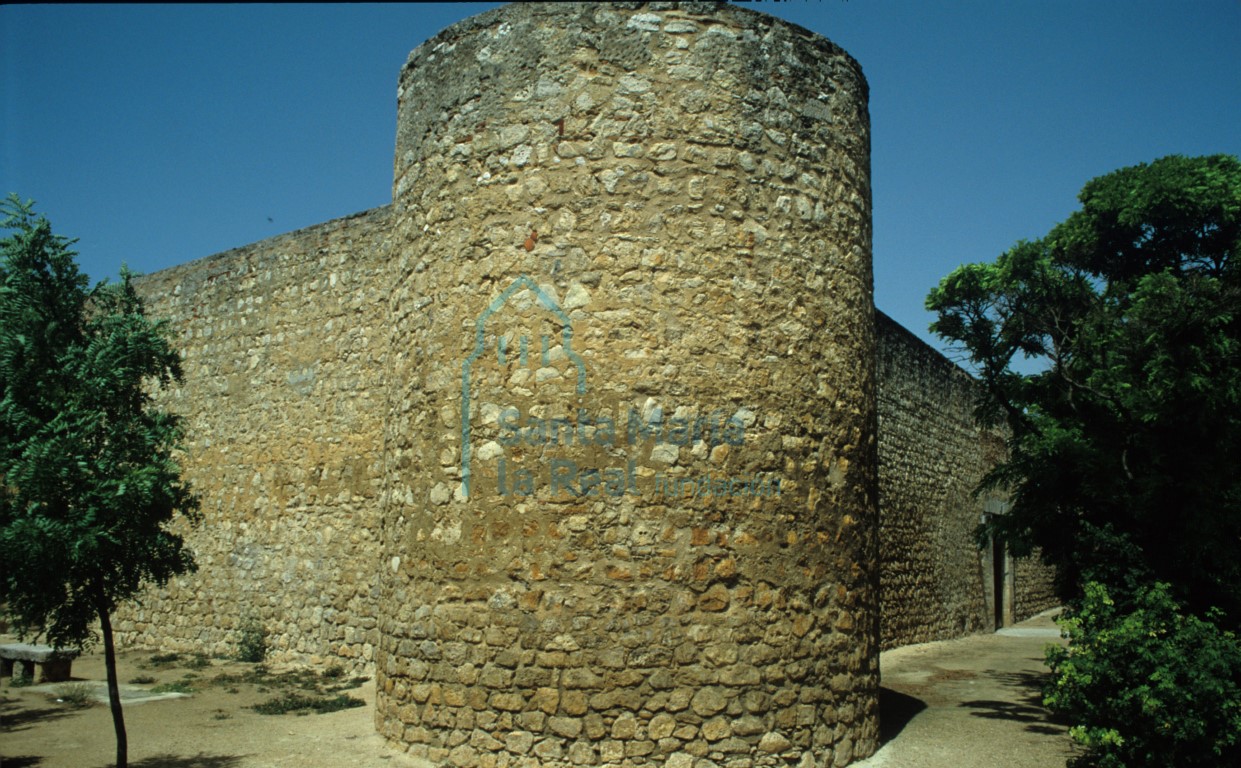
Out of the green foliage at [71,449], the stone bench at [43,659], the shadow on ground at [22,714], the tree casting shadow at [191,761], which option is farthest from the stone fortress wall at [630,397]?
the stone bench at [43,659]

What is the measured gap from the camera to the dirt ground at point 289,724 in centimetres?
653

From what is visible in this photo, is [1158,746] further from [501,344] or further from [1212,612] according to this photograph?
[501,344]

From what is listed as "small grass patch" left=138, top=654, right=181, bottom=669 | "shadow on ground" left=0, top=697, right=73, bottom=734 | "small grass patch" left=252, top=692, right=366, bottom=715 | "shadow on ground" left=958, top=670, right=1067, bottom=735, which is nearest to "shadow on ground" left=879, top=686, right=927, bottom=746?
"shadow on ground" left=958, top=670, right=1067, bottom=735

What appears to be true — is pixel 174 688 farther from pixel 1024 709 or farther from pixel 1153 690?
pixel 1153 690

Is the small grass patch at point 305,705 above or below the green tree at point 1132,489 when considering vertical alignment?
below

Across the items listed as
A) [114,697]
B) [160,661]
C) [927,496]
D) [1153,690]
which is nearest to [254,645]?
[160,661]

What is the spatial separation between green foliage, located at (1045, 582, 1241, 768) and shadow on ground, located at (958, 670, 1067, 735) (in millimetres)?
1691

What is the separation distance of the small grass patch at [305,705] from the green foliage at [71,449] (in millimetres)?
2227

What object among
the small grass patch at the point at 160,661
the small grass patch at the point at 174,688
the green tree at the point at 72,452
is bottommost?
the small grass patch at the point at 160,661

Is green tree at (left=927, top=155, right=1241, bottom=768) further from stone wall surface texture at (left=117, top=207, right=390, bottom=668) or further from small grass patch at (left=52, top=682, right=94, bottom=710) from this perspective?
small grass patch at (left=52, top=682, right=94, bottom=710)

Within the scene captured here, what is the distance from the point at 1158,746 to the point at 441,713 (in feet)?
14.5

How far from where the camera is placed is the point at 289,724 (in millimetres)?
7723

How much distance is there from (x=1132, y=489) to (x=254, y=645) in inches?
373

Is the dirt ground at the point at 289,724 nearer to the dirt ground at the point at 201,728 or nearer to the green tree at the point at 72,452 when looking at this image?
the dirt ground at the point at 201,728
